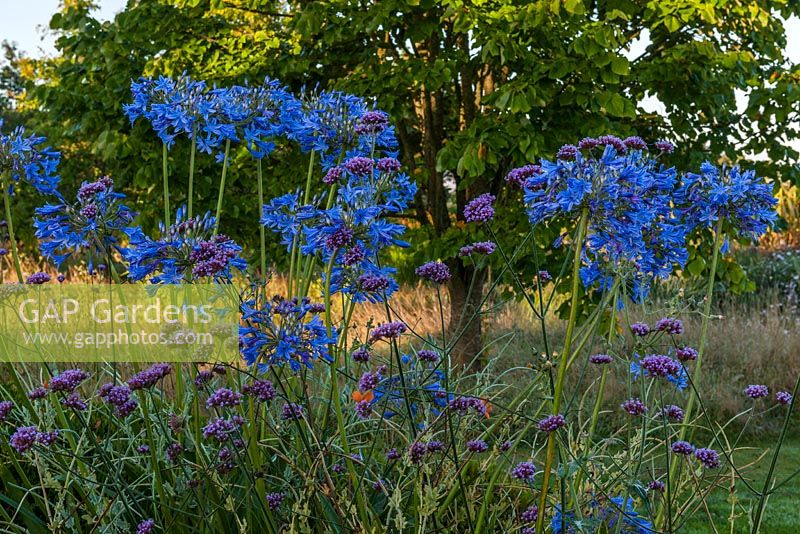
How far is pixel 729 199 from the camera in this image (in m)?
3.02

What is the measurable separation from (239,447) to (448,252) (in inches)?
155

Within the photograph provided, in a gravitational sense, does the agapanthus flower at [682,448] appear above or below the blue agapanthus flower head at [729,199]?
below

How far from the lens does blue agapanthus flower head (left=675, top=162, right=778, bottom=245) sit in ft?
9.80

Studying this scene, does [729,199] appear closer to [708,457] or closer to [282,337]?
[708,457]

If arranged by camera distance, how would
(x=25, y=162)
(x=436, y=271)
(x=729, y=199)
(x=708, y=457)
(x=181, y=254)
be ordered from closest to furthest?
(x=181, y=254)
(x=708, y=457)
(x=436, y=271)
(x=729, y=199)
(x=25, y=162)

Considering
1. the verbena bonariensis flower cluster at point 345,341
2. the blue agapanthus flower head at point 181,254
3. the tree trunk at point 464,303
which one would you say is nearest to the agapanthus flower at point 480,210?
the verbena bonariensis flower cluster at point 345,341

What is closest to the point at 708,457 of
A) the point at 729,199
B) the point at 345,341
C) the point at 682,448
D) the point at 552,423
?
the point at 682,448

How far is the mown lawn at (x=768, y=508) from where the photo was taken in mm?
5246

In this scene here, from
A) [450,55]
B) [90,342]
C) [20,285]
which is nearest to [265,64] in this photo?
[450,55]

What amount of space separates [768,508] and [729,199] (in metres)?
3.44

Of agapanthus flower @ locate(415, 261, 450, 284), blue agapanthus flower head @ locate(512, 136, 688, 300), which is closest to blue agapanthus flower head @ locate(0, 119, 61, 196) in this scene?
agapanthus flower @ locate(415, 261, 450, 284)

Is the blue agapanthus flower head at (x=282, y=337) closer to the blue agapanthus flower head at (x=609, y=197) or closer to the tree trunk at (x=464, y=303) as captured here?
the blue agapanthus flower head at (x=609, y=197)

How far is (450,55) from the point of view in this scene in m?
6.77

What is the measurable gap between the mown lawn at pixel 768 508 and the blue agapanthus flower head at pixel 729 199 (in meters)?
2.19
